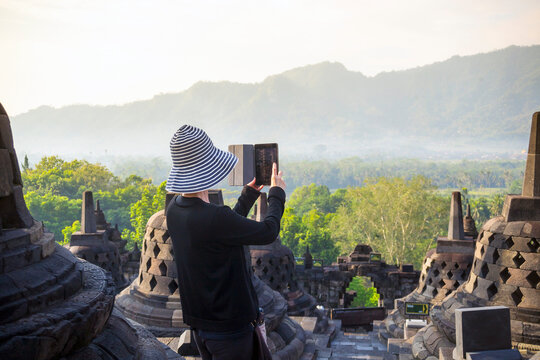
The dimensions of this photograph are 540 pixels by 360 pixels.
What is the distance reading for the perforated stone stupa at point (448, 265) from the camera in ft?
42.2

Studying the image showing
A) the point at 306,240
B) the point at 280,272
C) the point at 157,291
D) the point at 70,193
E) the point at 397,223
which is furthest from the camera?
the point at 70,193

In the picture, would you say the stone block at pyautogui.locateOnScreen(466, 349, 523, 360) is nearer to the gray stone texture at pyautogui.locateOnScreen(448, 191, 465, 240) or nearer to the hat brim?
the hat brim

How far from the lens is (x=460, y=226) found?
42.5ft

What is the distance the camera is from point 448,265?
43.1 feet

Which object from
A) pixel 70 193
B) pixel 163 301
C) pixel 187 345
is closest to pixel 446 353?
pixel 187 345

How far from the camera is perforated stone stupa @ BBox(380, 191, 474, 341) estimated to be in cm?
1287

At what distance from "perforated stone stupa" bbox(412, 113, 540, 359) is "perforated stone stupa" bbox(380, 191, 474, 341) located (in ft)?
19.4

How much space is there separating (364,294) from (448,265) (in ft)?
59.1

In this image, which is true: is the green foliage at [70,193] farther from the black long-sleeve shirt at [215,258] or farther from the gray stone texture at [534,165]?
the black long-sleeve shirt at [215,258]

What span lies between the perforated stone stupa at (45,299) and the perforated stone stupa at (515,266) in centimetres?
466

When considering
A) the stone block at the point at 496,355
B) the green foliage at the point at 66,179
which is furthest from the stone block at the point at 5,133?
the green foliage at the point at 66,179

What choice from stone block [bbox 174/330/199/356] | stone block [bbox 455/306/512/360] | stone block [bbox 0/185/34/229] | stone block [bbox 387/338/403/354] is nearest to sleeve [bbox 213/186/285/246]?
stone block [bbox 0/185/34/229]

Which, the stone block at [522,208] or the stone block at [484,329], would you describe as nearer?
the stone block at [484,329]

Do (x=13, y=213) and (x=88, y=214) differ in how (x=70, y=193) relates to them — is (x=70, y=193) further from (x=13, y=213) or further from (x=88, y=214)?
(x=13, y=213)
